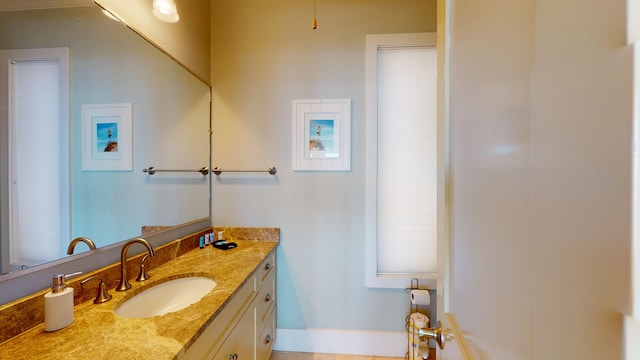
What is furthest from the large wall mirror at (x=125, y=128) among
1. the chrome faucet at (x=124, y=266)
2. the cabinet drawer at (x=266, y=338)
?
the cabinet drawer at (x=266, y=338)

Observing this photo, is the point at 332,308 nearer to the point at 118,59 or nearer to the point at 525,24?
the point at 525,24

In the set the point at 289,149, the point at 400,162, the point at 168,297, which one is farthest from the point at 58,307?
the point at 400,162

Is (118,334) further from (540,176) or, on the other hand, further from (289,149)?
(289,149)

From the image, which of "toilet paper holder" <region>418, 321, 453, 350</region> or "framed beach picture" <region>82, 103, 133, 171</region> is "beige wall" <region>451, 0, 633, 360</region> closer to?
"toilet paper holder" <region>418, 321, 453, 350</region>

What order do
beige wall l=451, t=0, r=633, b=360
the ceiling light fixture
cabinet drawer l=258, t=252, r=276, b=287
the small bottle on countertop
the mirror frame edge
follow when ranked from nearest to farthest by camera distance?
beige wall l=451, t=0, r=633, b=360, the small bottle on countertop, the mirror frame edge, the ceiling light fixture, cabinet drawer l=258, t=252, r=276, b=287

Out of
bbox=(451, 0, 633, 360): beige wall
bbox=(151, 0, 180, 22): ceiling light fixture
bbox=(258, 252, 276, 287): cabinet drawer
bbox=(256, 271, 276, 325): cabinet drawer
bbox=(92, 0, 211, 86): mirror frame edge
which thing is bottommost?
bbox=(256, 271, 276, 325): cabinet drawer

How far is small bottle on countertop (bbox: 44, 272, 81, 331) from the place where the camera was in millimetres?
753

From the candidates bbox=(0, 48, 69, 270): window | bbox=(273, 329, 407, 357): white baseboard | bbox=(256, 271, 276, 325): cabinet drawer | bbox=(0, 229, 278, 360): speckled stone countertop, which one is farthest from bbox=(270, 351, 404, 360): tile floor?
bbox=(0, 48, 69, 270): window

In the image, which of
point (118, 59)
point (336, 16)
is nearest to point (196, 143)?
point (118, 59)

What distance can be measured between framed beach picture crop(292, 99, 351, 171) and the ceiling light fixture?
922mm

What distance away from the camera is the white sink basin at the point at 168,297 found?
1042 millimetres

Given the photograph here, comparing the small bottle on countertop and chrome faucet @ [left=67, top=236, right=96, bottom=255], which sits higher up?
chrome faucet @ [left=67, top=236, right=96, bottom=255]

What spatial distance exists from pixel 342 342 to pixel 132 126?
2.07 m

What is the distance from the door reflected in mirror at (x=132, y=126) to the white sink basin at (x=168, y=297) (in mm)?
314
